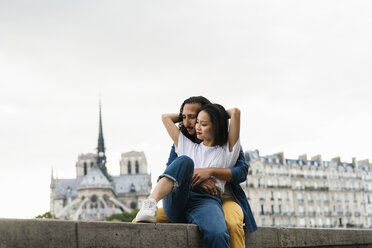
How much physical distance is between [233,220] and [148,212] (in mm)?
888

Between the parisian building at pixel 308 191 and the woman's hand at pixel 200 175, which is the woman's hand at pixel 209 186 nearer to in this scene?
the woman's hand at pixel 200 175

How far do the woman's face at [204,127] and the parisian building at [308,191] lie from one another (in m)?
67.9

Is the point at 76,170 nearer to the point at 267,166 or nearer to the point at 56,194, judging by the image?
the point at 56,194

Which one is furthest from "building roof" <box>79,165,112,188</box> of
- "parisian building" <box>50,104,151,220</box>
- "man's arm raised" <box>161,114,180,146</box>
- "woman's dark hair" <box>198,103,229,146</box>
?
"woman's dark hair" <box>198,103,229,146</box>

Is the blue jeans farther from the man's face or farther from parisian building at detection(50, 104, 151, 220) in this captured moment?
parisian building at detection(50, 104, 151, 220)

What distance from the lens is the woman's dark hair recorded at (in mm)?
5496

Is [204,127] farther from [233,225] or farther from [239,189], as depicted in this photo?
[233,225]

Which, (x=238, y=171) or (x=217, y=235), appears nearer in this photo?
(x=217, y=235)

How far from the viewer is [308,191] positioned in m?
80.1

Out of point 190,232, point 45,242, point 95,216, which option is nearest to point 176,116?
point 190,232

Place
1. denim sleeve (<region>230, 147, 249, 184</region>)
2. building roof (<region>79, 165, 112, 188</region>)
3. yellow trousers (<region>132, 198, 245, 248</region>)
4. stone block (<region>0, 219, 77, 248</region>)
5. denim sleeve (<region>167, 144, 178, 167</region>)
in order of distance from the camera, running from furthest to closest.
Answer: building roof (<region>79, 165, 112, 188</region>) < denim sleeve (<region>167, 144, 178, 167</region>) < denim sleeve (<region>230, 147, 249, 184</region>) < yellow trousers (<region>132, 198, 245, 248</region>) < stone block (<region>0, 219, 77, 248</region>)

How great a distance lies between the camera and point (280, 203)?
76.2 m

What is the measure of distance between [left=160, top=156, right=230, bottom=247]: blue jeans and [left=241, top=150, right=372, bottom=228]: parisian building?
6815cm

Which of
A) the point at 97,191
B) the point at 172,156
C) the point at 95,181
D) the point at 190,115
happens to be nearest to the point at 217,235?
the point at 172,156
